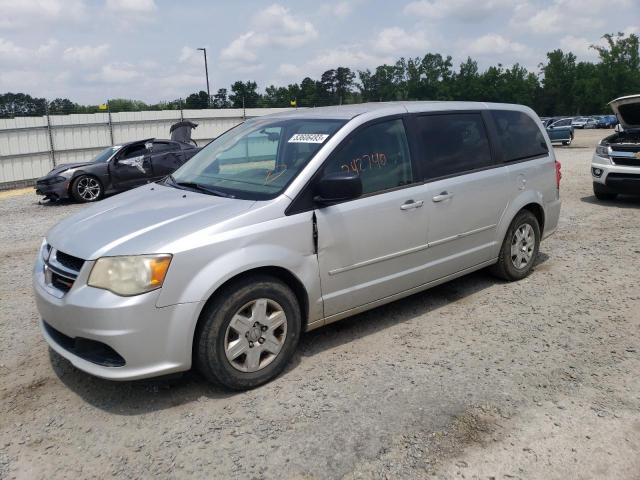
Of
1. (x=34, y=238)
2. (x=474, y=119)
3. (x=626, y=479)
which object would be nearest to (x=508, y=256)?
(x=474, y=119)

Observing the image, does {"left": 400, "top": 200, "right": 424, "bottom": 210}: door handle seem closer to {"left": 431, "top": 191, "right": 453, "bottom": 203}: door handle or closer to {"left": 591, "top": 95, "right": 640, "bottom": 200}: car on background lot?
{"left": 431, "top": 191, "right": 453, "bottom": 203}: door handle

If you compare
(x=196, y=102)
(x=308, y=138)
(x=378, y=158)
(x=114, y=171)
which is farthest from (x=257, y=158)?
(x=196, y=102)

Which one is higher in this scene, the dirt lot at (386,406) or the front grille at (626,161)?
the front grille at (626,161)

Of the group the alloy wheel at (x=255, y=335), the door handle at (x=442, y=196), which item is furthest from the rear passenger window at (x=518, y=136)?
the alloy wheel at (x=255, y=335)

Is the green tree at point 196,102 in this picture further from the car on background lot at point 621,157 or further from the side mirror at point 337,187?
the side mirror at point 337,187

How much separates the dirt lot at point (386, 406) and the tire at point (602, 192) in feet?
18.2

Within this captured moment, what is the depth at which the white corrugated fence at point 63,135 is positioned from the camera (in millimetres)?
17625

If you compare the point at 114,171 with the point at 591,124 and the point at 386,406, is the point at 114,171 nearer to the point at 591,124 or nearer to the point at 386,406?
the point at 386,406

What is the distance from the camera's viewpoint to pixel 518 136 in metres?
5.46

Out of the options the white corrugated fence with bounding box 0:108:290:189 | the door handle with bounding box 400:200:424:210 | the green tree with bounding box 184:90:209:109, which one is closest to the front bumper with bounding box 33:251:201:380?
the door handle with bounding box 400:200:424:210

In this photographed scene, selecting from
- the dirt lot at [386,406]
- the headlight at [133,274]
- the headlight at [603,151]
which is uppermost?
the headlight at [603,151]

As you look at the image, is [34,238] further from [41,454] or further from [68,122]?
[68,122]

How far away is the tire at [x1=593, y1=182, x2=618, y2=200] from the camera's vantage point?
9920 millimetres

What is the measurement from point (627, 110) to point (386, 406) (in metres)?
8.69
